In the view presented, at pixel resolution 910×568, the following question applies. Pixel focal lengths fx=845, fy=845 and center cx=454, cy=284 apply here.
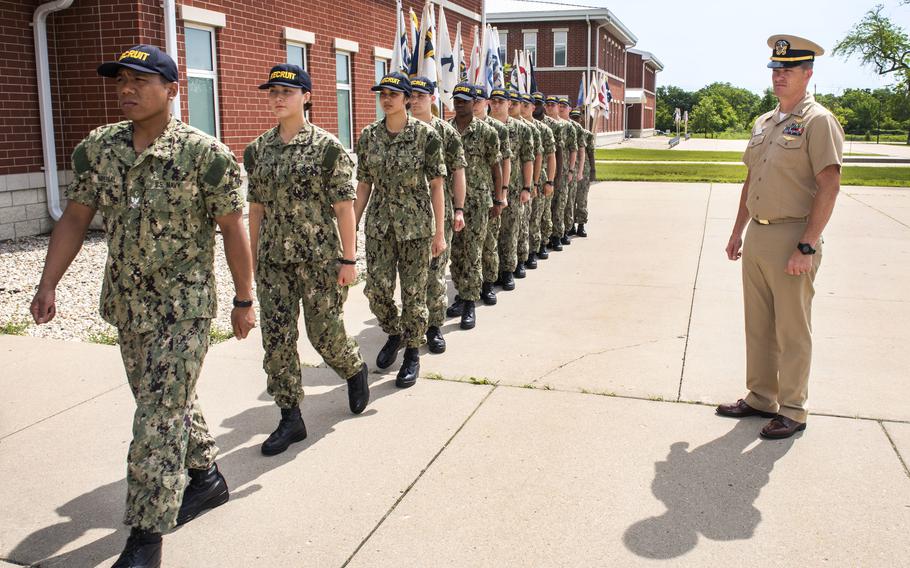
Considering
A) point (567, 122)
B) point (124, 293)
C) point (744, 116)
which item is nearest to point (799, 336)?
point (124, 293)

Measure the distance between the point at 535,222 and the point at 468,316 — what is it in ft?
10.8

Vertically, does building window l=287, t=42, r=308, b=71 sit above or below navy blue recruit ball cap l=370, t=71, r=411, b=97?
above

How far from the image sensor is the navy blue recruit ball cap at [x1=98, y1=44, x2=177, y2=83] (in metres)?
3.20

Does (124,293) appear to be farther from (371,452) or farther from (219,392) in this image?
(219,392)

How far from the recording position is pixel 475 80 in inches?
583

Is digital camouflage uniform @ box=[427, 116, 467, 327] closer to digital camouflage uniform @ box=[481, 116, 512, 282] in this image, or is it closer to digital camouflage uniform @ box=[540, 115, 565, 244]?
digital camouflage uniform @ box=[481, 116, 512, 282]

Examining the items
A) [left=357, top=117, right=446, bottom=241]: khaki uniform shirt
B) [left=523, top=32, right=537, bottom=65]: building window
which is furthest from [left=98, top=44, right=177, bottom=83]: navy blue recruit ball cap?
[left=523, top=32, right=537, bottom=65]: building window

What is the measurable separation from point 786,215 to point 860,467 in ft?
4.47

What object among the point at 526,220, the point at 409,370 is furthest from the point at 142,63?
the point at 526,220

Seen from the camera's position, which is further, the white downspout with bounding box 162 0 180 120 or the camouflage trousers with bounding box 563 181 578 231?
the camouflage trousers with bounding box 563 181 578 231

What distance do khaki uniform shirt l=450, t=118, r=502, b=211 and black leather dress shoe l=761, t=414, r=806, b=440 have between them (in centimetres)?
374

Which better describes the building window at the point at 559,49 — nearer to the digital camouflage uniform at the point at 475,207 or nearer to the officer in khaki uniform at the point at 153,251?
the digital camouflage uniform at the point at 475,207

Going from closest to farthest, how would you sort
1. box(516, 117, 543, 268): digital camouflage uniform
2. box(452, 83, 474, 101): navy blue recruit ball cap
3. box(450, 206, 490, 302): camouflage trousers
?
box(450, 206, 490, 302): camouflage trousers → box(452, 83, 474, 101): navy blue recruit ball cap → box(516, 117, 543, 268): digital camouflage uniform

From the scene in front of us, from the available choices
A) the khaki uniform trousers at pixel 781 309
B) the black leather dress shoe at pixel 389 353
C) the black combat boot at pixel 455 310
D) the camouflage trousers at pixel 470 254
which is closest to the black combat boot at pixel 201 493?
the black leather dress shoe at pixel 389 353
